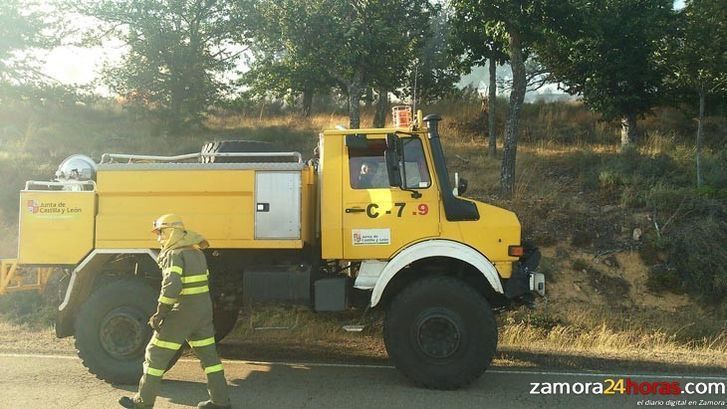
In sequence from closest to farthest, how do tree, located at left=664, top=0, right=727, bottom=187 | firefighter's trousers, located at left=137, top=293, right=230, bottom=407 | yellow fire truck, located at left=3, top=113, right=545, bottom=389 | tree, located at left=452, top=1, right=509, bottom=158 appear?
1. firefighter's trousers, located at left=137, top=293, right=230, bottom=407
2. yellow fire truck, located at left=3, top=113, right=545, bottom=389
3. tree, located at left=664, top=0, right=727, bottom=187
4. tree, located at left=452, top=1, right=509, bottom=158

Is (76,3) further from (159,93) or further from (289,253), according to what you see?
(289,253)

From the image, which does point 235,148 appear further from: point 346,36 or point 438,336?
point 346,36

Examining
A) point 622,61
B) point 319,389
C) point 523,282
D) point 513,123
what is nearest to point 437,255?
point 523,282

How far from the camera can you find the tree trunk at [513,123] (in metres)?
13.9

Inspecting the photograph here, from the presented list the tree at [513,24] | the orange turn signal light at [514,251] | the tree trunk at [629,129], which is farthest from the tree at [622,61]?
the orange turn signal light at [514,251]

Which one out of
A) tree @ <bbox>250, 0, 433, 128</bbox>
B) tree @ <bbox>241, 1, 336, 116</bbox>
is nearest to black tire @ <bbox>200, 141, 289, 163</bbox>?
tree @ <bbox>250, 0, 433, 128</bbox>

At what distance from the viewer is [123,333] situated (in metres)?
6.23

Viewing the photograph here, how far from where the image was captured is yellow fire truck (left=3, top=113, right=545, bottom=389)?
20.3 feet

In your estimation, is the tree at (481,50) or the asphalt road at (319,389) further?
the tree at (481,50)

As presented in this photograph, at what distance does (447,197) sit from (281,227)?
5.75 feet

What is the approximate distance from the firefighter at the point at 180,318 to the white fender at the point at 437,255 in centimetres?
171

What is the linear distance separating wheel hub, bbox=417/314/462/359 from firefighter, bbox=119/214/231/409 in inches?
77.4

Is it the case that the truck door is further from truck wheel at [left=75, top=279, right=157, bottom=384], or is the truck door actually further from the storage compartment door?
truck wheel at [left=75, top=279, right=157, bottom=384]

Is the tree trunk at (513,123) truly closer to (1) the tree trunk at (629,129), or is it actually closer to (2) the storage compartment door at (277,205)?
(1) the tree trunk at (629,129)
